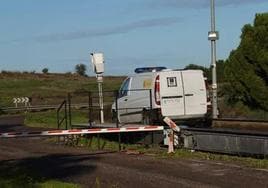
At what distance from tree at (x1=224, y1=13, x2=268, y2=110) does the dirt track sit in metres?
12.1

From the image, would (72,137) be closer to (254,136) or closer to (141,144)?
(141,144)

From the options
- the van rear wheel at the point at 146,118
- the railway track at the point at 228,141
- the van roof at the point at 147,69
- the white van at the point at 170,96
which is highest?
the van roof at the point at 147,69

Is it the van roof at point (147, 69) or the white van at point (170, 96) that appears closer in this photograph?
the white van at point (170, 96)

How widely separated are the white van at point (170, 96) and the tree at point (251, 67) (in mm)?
8084

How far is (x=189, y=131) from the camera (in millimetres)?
18625

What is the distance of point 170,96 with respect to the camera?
22.1m

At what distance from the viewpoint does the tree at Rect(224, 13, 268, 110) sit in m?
30.2

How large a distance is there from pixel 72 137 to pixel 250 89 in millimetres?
10408

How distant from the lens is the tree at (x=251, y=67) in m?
30.2

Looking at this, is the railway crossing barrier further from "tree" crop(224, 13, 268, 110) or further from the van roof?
the van roof

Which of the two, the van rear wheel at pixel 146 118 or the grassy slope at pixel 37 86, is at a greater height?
the grassy slope at pixel 37 86

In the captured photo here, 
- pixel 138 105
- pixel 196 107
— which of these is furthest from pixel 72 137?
pixel 196 107

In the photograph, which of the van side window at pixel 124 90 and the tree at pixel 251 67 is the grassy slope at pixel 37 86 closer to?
the tree at pixel 251 67

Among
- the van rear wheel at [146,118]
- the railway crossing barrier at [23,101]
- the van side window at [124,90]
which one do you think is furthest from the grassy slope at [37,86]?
the van rear wheel at [146,118]
